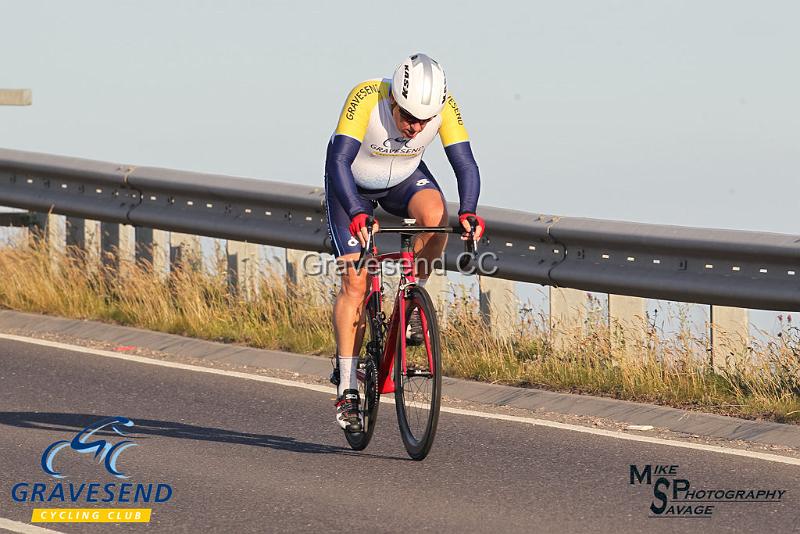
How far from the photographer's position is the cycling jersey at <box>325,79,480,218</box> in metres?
8.30

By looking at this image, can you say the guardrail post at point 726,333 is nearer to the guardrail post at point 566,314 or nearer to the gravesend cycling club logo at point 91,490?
the guardrail post at point 566,314

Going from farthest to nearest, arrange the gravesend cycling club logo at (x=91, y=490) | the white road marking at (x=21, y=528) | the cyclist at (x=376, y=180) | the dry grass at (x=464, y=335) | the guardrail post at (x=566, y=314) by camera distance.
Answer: the guardrail post at (x=566, y=314), the dry grass at (x=464, y=335), the cyclist at (x=376, y=180), the gravesend cycling club logo at (x=91, y=490), the white road marking at (x=21, y=528)

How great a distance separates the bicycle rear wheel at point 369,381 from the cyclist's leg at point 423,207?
1.19 feet

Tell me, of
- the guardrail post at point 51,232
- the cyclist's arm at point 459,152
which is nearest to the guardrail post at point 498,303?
the cyclist's arm at point 459,152

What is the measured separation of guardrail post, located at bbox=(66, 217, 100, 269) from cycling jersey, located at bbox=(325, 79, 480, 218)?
20.5 ft

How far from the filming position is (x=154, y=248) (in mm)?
14070

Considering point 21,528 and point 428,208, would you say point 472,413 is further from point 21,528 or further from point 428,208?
point 21,528

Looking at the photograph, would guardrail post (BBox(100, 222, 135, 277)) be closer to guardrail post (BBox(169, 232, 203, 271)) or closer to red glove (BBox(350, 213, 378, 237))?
guardrail post (BBox(169, 232, 203, 271))

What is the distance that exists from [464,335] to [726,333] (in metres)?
2.02

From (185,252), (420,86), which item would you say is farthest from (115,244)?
(420,86)

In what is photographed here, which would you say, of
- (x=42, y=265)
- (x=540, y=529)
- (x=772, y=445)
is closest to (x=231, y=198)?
(x=42, y=265)

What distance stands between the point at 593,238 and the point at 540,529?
3968 millimetres

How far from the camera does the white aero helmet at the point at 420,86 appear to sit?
798 centimetres

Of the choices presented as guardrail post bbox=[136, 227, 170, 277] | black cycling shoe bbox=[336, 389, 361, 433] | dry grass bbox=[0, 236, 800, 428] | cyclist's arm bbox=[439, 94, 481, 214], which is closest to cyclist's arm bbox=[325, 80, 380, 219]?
cyclist's arm bbox=[439, 94, 481, 214]
